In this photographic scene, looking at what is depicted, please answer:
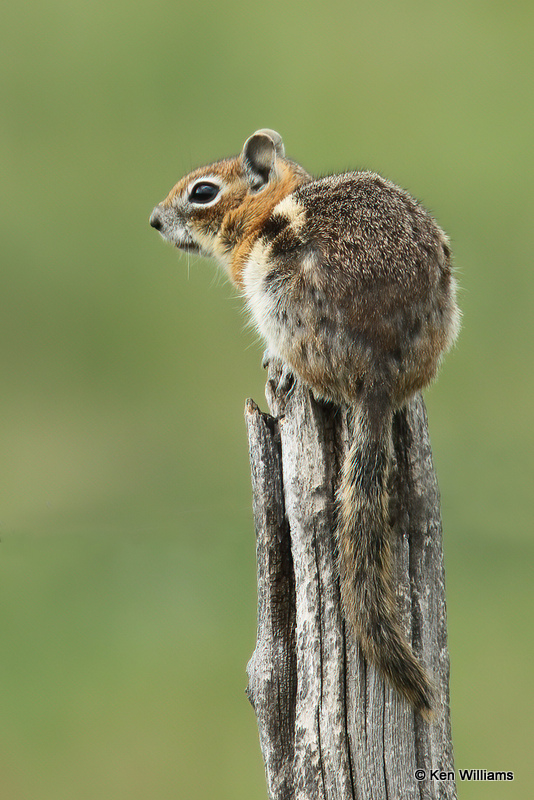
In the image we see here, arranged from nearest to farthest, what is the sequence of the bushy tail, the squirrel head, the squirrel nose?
1. the bushy tail
2. the squirrel head
3. the squirrel nose

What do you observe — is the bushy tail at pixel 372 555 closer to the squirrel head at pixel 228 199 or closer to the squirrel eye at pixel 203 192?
the squirrel head at pixel 228 199

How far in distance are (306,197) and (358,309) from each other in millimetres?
447

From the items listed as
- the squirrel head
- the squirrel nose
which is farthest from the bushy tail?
the squirrel nose

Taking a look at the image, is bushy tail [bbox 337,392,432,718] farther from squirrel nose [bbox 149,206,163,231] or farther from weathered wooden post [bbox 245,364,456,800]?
squirrel nose [bbox 149,206,163,231]

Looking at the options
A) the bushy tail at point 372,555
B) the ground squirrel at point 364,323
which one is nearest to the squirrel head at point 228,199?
the ground squirrel at point 364,323

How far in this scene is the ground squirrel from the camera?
81.9 inches

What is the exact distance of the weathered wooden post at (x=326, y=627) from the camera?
6.77 feet

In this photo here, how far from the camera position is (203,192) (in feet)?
9.46

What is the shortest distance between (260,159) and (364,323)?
0.95 m

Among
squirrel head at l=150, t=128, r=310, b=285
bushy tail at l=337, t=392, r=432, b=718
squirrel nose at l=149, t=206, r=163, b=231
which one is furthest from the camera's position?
squirrel nose at l=149, t=206, r=163, b=231

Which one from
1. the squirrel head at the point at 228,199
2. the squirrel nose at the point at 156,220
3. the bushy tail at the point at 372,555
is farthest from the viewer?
the squirrel nose at the point at 156,220

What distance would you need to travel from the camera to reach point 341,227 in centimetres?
225

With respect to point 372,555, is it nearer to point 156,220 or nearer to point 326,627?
point 326,627

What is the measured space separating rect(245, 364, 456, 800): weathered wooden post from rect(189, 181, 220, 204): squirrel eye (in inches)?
35.4
